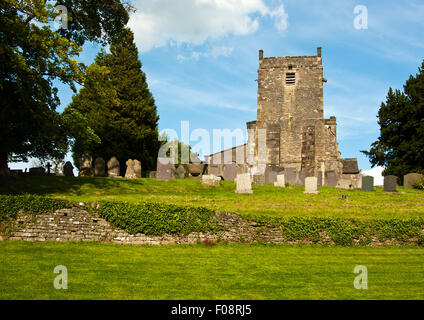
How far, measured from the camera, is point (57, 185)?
21.1 metres

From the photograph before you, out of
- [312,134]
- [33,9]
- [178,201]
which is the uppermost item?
[33,9]

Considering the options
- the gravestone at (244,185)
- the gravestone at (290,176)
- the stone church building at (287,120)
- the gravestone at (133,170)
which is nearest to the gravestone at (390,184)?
the gravestone at (290,176)

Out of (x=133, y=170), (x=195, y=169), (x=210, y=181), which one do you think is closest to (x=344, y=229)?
(x=210, y=181)

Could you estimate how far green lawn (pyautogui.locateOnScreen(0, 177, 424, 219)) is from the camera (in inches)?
631

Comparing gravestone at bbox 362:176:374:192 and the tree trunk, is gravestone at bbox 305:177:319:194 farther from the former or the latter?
the tree trunk

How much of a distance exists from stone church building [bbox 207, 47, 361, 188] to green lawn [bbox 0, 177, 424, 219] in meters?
16.6

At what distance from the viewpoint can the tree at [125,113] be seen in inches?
1425

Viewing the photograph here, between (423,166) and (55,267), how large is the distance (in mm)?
36995

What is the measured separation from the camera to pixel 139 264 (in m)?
9.55

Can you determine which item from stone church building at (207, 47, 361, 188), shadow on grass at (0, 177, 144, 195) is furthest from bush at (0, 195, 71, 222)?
stone church building at (207, 47, 361, 188)

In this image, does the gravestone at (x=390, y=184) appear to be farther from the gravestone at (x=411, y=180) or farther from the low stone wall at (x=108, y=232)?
the low stone wall at (x=108, y=232)
